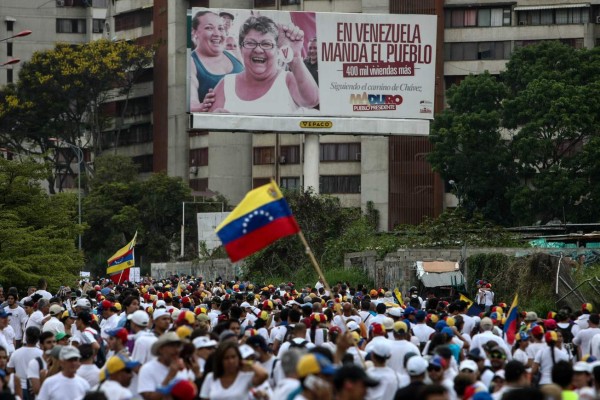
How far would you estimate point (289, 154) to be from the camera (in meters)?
78.2

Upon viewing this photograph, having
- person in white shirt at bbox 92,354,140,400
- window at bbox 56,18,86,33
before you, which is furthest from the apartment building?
person in white shirt at bbox 92,354,140,400

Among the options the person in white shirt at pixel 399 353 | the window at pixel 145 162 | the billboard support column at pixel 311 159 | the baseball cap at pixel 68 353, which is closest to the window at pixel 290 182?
the window at pixel 145 162

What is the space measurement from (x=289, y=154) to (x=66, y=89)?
12.6m

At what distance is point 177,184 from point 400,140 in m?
11.1

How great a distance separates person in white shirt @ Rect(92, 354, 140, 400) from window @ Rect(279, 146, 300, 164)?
66.1 metres

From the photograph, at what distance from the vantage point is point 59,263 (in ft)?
117

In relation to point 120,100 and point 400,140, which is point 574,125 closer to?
point 400,140

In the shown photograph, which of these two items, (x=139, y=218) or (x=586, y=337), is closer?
(x=586, y=337)

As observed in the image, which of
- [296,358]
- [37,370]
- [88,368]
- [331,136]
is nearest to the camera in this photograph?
[296,358]

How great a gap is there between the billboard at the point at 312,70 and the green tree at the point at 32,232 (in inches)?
512

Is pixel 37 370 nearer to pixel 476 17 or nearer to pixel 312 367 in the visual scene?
pixel 312 367

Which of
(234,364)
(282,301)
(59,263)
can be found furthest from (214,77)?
(234,364)

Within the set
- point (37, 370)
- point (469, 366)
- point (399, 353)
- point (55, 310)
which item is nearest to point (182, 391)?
point (469, 366)

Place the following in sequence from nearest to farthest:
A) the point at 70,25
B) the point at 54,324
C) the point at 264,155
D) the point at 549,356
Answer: the point at 549,356 < the point at 54,324 < the point at 264,155 < the point at 70,25
